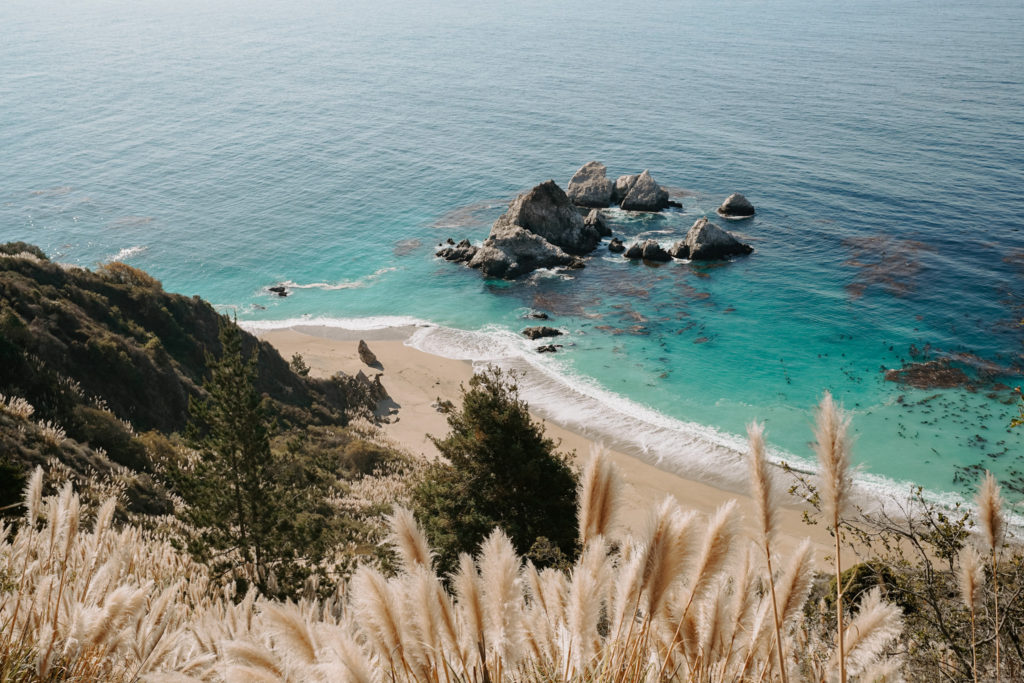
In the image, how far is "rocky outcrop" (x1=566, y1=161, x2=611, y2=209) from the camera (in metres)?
57.0

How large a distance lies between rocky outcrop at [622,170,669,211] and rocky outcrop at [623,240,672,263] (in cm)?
864

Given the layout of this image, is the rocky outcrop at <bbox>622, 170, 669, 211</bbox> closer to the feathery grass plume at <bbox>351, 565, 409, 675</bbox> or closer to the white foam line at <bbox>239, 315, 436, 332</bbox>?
the white foam line at <bbox>239, 315, 436, 332</bbox>

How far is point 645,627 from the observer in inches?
116

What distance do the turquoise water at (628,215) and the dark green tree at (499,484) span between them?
284 inches

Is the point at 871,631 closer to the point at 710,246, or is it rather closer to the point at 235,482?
the point at 235,482

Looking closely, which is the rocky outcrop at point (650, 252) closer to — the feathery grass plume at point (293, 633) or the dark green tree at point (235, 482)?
the dark green tree at point (235, 482)

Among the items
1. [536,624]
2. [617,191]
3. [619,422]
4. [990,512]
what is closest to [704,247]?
[617,191]

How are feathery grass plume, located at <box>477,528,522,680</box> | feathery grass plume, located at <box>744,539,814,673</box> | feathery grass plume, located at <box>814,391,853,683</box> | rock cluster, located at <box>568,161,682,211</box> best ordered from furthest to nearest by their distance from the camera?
rock cluster, located at <box>568,161,682,211</box>, feathery grass plume, located at <box>744,539,814,673</box>, feathery grass plume, located at <box>477,528,522,680</box>, feathery grass plume, located at <box>814,391,853,683</box>

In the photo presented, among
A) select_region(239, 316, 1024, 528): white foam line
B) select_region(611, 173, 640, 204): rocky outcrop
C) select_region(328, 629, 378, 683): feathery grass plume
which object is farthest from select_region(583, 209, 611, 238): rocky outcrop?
select_region(328, 629, 378, 683): feathery grass plume

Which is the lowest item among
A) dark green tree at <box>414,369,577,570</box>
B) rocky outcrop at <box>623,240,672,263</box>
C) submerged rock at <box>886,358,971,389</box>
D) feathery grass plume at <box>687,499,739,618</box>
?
submerged rock at <box>886,358,971,389</box>

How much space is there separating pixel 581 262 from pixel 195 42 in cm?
14147

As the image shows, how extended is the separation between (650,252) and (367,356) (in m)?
21.6

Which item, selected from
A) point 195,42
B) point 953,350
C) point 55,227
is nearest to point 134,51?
point 195,42

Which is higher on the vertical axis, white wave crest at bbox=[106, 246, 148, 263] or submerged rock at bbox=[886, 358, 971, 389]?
white wave crest at bbox=[106, 246, 148, 263]
